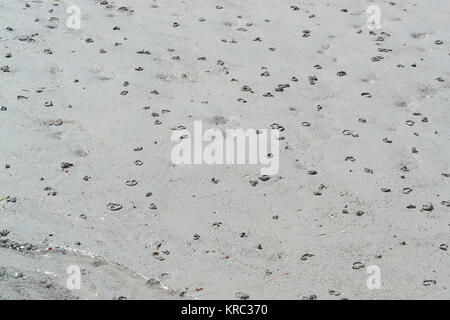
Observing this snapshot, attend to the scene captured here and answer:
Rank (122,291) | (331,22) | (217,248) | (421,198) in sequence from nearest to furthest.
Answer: (122,291), (217,248), (421,198), (331,22)

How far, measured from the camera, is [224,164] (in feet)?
20.8

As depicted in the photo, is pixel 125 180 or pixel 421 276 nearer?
pixel 421 276

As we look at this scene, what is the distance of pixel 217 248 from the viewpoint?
552 centimetres

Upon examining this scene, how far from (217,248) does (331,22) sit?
12.8ft

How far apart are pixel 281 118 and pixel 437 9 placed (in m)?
3.09

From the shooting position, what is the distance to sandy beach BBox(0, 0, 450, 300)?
5340 mm

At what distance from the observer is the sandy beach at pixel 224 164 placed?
17.5 feet

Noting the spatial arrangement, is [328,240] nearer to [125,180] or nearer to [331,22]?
[125,180]

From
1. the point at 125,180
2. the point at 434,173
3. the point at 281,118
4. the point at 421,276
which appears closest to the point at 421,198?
the point at 434,173

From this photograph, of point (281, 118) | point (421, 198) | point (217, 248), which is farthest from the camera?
point (281, 118)

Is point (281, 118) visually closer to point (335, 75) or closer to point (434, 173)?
point (335, 75)

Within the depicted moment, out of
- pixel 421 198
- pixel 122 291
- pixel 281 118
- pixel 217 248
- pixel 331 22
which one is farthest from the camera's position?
pixel 331 22

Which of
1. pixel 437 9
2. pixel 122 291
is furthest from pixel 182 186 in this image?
pixel 437 9

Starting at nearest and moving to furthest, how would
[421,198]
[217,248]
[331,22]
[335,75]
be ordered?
1. [217,248]
2. [421,198]
3. [335,75]
4. [331,22]
